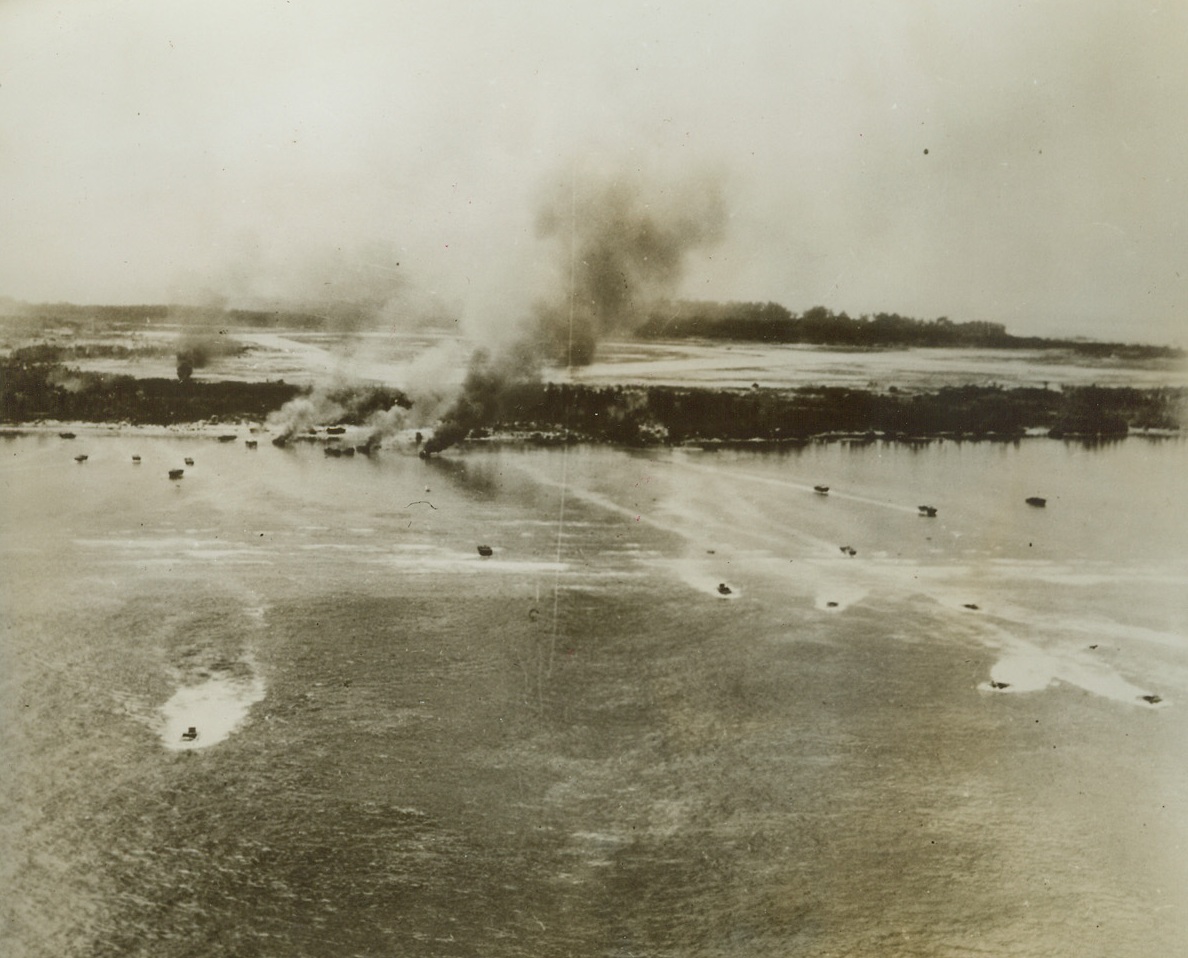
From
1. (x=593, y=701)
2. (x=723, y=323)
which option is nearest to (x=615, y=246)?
(x=723, y=323)

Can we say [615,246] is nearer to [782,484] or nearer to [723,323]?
[723,323]

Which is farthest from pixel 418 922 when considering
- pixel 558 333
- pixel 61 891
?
pixel 558 333

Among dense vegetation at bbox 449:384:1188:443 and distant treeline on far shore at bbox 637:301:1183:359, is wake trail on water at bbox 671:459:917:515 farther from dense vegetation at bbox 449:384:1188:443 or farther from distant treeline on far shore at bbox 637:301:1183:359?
distant treeline on far shore at bbox 637:301:1183:359

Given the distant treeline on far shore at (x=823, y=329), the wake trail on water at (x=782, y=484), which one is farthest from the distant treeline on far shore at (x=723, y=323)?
the wake trail on water at (x=782, y=484)

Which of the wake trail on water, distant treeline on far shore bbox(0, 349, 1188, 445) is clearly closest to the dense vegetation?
distant treeline on far shore bbox(0, 349, 1188, 445)

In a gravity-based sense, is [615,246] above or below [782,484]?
above
